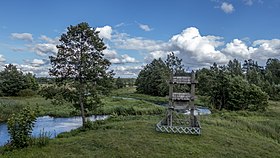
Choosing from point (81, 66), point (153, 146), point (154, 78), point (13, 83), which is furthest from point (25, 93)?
point (153, 146)

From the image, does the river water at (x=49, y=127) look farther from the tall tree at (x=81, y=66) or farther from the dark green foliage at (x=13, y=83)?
the dark green foliage at (x=13, y=83)

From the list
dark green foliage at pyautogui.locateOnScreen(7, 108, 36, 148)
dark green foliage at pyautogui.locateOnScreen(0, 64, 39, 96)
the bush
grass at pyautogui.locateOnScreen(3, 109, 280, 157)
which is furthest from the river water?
dark green foliage at pyautogui.locateOnScreen(0, 64, 39, 96)

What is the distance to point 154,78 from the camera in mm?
92750

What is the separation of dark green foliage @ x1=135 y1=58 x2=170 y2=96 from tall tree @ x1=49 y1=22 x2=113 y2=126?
5708 centimetres

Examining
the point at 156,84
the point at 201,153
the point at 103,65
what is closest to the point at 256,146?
the point at 201,153

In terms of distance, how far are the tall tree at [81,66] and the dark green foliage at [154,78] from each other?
5708 cm

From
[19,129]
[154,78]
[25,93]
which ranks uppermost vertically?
[154,78]

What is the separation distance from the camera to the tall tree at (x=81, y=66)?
24.5 metres

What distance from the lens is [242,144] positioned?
59.9 feet

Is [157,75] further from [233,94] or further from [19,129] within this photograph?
[19,129]

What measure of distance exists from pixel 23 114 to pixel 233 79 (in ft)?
136

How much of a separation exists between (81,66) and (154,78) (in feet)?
226

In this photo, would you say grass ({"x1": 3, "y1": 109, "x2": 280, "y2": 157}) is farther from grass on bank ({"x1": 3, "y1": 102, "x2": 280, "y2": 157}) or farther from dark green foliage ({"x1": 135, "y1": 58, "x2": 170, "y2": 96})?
dark green foliage ({"x1": 135, "y1": 58, "x2": 170, "y2": 96})

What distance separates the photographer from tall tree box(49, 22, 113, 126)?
24516mm
